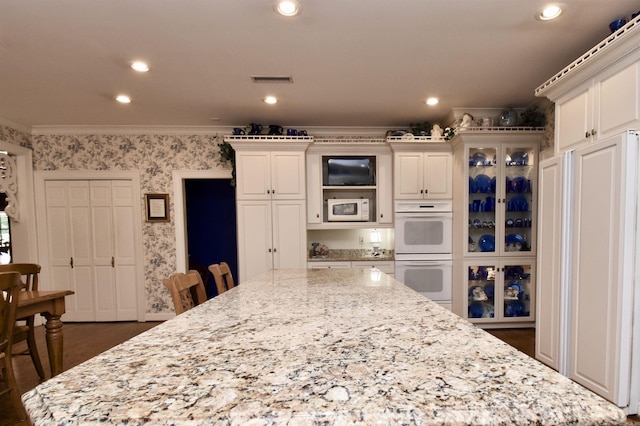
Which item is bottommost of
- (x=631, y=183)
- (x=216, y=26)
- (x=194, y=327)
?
(x=194, y=327)

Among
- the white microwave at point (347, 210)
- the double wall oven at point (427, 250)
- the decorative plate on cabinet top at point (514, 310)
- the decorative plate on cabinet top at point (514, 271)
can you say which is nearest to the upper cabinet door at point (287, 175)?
the white microwave at point (347, 210)

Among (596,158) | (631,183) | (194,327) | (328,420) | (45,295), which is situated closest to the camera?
(328,420)

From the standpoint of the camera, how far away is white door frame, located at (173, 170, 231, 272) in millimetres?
3736

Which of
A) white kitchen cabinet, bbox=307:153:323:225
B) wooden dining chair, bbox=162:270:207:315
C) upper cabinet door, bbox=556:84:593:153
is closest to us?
wooden dining chair, bbox=162:270:207:315

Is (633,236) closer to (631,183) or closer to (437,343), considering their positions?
(631,183)

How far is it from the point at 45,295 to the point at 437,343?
263 cm

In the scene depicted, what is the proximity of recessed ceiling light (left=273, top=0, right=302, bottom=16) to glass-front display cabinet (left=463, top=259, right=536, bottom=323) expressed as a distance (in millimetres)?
2936

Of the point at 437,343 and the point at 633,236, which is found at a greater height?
the point at 633,236

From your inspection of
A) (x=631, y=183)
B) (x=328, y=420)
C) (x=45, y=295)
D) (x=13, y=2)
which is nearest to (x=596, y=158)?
(x=631, y=183)

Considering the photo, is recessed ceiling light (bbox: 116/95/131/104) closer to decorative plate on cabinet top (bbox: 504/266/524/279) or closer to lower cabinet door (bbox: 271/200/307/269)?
lower cabinet door (bbox: 271/200/307/269)

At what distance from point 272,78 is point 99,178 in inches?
113

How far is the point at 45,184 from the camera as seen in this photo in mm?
3695

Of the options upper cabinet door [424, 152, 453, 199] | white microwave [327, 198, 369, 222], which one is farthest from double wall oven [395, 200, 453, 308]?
white microwave [327, 198, 369, 222]

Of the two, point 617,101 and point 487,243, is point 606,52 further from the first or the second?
point 487,243
